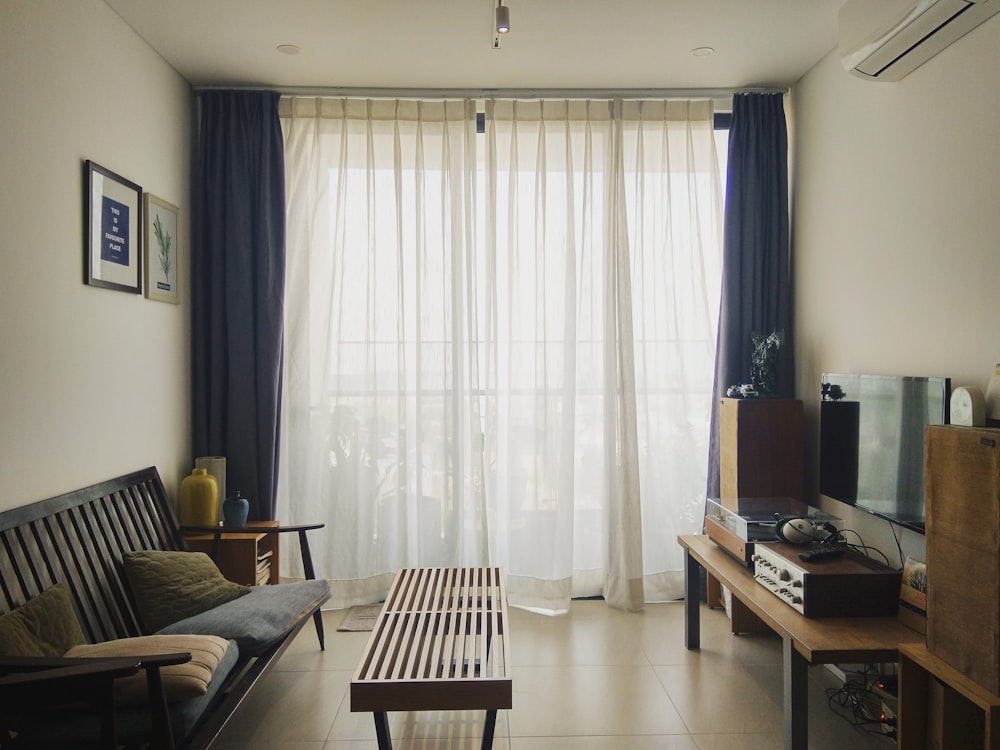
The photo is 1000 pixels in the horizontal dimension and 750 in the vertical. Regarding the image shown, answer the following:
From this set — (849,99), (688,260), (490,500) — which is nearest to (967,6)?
(849,99)

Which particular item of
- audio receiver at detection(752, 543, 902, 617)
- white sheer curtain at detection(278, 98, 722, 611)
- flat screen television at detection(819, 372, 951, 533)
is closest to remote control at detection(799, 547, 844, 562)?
audio receiver at detection(752, 543, 902, 617)

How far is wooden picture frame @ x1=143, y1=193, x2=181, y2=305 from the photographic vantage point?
344cm

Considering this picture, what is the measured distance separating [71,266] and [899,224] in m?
3.34

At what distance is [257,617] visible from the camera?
2.70 metres

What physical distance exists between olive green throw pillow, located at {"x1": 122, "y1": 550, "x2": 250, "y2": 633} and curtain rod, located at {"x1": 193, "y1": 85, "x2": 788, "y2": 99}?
2623 millimetres

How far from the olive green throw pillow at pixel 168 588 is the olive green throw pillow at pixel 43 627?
33 cm

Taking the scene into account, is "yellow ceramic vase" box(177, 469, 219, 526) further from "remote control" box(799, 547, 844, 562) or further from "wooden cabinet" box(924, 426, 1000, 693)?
"wooden cabinet" box(924, 426, 1000, 693)

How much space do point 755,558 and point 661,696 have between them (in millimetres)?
696

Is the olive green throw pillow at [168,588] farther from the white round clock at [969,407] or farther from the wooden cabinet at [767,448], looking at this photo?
the white round clock at [969,407]

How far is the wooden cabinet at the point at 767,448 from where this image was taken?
3.68 metres

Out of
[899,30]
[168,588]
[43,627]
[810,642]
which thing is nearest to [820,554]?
[810,642]

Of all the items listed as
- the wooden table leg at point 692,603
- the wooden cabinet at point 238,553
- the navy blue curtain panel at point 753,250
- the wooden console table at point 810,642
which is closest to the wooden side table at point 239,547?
the wooden cabinet at point 238,553

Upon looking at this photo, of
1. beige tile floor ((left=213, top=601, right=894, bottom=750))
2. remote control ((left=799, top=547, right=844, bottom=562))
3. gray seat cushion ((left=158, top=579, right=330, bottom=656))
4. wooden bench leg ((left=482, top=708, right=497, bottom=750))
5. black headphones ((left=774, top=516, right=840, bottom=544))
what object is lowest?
beige tile floor ((left=213, top=601, right=894, bottom=750))

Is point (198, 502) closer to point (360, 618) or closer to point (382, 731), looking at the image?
point (360, 618)
